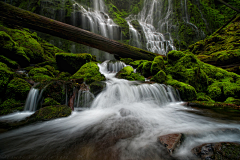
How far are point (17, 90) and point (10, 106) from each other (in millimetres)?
537

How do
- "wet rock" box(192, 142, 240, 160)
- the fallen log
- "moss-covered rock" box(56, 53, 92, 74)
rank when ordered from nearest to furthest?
"wet rock" box(192, 142, 240, 160)
the fallen log
"moss-covered rock" box(56, 53, 92, 74)

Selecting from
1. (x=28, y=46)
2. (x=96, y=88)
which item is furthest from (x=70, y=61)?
(x=96, y=88)

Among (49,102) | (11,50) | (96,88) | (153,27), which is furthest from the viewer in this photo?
(153,27)

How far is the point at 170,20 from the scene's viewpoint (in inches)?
863

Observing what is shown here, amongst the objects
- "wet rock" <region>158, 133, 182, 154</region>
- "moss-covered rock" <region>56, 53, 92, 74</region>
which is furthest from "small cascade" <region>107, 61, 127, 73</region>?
"wet rock" <region>158, 133, 182, 154</region>

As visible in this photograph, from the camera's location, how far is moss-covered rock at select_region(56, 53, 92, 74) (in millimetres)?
6137

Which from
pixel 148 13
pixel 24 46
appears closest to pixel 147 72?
pixel 24 46

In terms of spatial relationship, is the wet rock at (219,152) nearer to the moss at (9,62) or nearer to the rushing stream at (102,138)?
the rushing stream at (102,138)

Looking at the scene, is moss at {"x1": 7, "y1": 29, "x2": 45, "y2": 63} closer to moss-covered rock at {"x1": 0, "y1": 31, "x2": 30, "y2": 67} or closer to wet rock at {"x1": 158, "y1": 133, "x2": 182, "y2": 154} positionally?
moss-covered rock at {"x1": 0, "y1": 31, "x2": 30, "y2": 67}

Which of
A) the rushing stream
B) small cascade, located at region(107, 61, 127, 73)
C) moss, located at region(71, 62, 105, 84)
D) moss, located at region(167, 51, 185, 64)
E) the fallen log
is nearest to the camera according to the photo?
the rushing stream

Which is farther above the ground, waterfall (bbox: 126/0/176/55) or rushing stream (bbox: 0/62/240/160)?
waterfall (bbox: 126/0/176/55)

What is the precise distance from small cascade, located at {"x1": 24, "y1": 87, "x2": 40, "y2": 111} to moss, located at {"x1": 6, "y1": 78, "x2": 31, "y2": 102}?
0.60 feet

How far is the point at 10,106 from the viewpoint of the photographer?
3180 millimetres

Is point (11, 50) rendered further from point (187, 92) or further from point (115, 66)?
point (187, 92)
